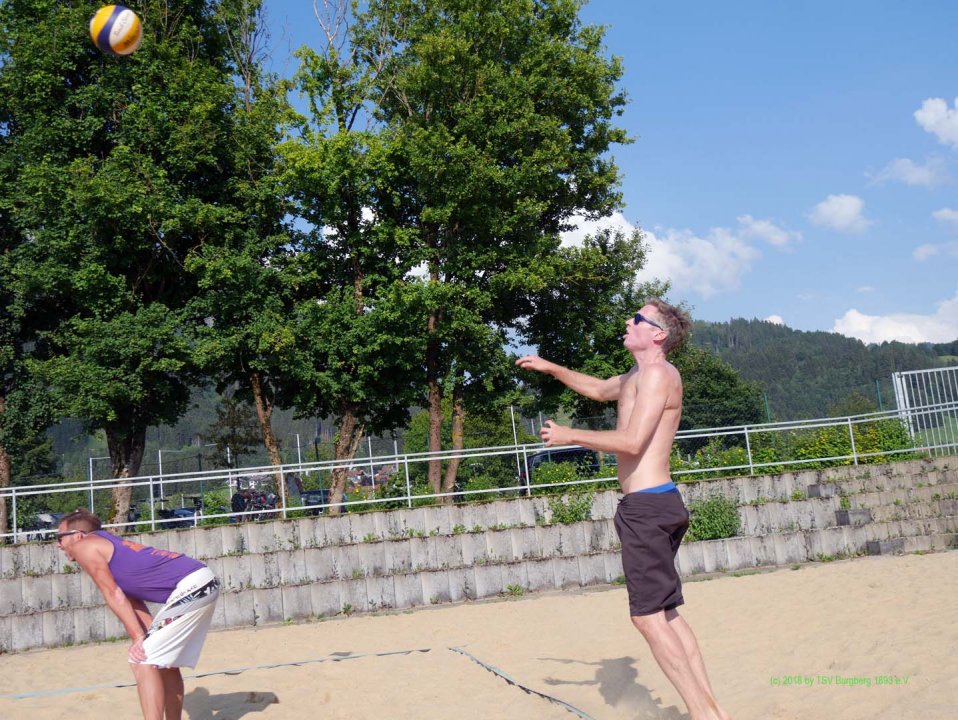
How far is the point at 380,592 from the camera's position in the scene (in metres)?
12.8

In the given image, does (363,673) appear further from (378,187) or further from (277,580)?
(378,187)

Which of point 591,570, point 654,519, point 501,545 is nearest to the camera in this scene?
point 654,519

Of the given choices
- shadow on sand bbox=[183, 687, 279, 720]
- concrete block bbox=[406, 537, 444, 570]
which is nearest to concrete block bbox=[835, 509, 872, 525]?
concrete block bbox=[406, 537, 444, 570]

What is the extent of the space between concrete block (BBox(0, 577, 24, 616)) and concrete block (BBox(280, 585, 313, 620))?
3803mm

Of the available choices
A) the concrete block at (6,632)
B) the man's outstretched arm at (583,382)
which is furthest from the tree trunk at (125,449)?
the man's outstretched arm at (583,382)

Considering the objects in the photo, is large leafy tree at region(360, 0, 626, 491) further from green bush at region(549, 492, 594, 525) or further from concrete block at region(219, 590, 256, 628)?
concrete block at region(219, 590, 256, 628)

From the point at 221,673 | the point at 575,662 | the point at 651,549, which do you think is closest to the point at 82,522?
the point at 221,673

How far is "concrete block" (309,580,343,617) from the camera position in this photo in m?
12.6

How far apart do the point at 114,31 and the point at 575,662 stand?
10.1 metres

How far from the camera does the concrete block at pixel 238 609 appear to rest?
1237cm

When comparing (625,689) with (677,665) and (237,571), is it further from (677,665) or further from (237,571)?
(237,571)

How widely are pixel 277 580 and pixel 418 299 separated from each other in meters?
7.40

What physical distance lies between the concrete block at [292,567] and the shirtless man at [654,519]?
9.61 m

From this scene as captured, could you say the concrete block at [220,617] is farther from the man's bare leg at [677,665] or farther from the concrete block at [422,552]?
the man's bare leg at [677,665]
